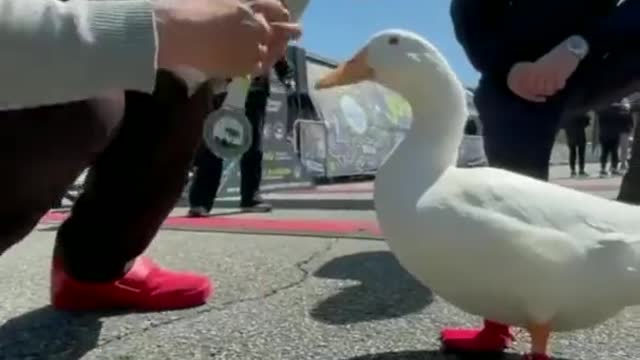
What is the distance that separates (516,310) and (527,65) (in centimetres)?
68

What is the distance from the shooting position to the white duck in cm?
88

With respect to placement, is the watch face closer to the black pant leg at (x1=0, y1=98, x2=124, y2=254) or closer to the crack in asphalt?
the crack in asphalt

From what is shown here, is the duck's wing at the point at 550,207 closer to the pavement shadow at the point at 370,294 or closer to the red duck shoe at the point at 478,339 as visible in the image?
the red duck shoe at the point at 478,339

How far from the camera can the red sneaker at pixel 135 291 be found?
120cm

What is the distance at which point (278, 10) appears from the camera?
2.24 ft

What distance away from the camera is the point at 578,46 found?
1.50 metres

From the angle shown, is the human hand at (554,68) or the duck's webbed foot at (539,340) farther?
the human hand at (554,68)

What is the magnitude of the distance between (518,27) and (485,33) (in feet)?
0.22

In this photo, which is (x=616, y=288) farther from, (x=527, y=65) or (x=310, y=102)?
(x=310, y=102)

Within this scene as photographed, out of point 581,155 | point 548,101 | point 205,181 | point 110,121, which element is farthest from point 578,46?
point 581,155

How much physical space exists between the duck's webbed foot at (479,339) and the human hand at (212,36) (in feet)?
1.67

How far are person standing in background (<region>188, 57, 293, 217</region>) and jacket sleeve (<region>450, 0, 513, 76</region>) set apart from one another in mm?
1802

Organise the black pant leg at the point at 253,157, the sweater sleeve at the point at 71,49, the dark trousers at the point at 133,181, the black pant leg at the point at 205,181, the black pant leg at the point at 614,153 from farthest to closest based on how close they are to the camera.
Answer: the black pant leg at the point at 614,153 < the black pant leg at the point at 253,157 < the black pant leg at the point at 205,181 < the dark trousers at the point at 133,181 < the sweater sleeve at the point at 71,49

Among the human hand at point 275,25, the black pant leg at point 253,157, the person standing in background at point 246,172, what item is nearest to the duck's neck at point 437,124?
the human hand at point 275,25
